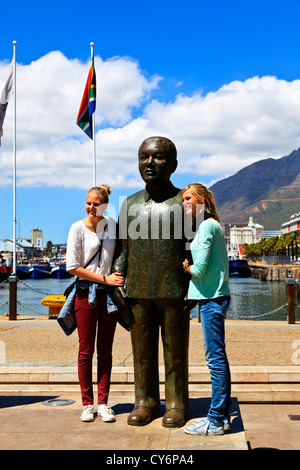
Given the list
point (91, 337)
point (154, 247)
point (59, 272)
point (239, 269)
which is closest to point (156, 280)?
point (154, 247)

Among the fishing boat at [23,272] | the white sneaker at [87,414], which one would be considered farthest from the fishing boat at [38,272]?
the white sneaker at [87,414]

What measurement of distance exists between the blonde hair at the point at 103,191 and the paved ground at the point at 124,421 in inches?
69.4

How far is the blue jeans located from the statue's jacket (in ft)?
1.22

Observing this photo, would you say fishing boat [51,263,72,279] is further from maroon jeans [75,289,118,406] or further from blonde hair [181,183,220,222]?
blonde hair [181,183,220,222]

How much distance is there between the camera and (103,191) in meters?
4.30

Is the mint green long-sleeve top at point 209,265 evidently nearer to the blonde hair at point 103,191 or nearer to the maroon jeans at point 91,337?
the maroon jeans at point 91,337

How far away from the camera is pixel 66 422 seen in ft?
13.2

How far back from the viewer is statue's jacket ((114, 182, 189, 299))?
4059 millimetres

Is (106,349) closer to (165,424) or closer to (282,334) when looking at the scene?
(165,424)

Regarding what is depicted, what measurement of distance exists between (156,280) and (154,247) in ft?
0.85

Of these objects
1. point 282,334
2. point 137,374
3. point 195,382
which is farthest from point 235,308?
point 137,374

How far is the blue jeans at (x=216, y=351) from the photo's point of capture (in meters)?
3.73

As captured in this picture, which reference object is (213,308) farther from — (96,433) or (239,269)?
(239,269)

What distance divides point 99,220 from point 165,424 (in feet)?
5.44
